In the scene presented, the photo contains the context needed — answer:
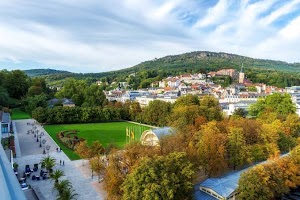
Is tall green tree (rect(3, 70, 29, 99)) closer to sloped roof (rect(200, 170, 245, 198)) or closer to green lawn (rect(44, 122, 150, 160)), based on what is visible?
green lawn (rect(44, 122, 150, 160))

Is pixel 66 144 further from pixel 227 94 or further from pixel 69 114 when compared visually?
pixel 227 94

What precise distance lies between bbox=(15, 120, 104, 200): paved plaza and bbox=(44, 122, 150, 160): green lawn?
2.38 metres

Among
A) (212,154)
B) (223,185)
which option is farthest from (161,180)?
(212,154)

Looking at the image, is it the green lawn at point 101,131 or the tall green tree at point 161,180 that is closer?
the tall green tree at point 161,180

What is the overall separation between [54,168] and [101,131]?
1771cm

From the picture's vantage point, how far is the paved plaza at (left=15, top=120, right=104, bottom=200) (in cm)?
1922

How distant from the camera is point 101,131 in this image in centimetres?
4181

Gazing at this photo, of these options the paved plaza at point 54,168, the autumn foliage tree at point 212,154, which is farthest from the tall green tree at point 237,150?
the paved plaza at point 54,168

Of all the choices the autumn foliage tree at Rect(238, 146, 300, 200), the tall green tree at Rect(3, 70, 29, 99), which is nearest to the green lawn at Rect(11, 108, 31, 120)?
the tall green tree at Rect(3, 70, 29, 99)

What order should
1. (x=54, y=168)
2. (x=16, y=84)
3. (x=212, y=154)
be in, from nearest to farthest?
(x=212, y=154), (x=54, y=168), (x=16, y=84)

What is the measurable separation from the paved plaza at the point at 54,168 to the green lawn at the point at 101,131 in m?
2.38

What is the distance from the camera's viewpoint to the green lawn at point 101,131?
115 feet

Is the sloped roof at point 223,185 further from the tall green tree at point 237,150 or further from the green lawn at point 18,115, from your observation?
the green lawn at point 18,115

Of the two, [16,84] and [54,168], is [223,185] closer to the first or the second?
[54,168]
